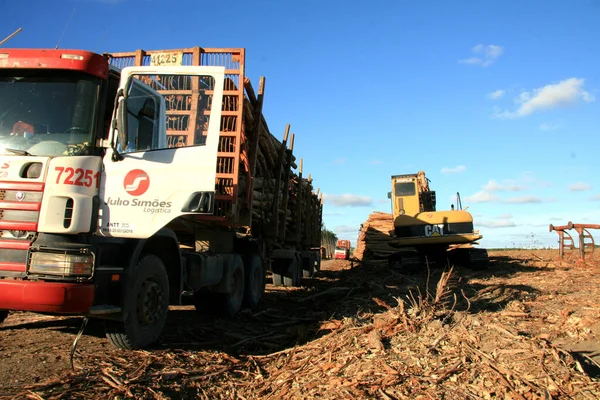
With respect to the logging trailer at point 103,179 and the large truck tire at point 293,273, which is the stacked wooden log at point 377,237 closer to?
the large truck tire at point 293,273

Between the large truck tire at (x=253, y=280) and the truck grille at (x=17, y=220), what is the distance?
17.5 ft

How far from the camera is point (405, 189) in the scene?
17984 mm

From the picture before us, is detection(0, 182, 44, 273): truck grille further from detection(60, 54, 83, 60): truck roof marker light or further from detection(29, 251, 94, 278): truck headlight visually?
detection(60, 54, 83, 60): truck roof marker light

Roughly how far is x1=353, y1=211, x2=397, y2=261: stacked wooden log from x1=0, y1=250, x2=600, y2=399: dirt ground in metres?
15.4

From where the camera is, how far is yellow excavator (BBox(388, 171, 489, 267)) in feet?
53.5

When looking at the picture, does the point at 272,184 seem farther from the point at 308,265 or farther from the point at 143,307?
the point at 308,265

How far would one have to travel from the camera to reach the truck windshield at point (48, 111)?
484 centimetres

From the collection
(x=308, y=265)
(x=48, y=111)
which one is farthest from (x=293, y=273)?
(x=48, y=111)

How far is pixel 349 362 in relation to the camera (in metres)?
4.75

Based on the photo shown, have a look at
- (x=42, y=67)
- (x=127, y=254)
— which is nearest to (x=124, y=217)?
(x=127, y=254)

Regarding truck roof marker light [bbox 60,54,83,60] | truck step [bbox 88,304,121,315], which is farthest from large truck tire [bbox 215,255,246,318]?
truck roof marker light [bbox 60,54,83,60]

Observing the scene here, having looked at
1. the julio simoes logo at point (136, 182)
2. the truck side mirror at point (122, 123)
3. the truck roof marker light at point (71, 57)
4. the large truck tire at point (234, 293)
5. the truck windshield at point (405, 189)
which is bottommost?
the large truck tire at point (234, 293)

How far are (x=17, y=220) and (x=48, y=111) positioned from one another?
3.88 feet

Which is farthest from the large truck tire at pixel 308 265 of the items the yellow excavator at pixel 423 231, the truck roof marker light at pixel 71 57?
the truck roof marker light at pixel 71 57
